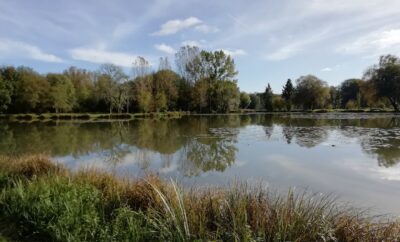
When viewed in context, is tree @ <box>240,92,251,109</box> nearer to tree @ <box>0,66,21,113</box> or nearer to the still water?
tree @ <box>0,66,21,113</box>

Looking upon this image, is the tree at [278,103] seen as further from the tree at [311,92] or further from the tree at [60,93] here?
the tree at [60,93]

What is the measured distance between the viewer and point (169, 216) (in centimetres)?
429

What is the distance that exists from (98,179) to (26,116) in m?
48.0

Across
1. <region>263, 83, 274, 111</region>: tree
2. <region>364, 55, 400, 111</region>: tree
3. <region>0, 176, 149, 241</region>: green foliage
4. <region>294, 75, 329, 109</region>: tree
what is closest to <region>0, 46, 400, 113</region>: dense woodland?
<region>364, 55, 400, 111</region>: tree

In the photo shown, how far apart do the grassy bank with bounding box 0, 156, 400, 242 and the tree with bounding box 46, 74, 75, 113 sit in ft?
158

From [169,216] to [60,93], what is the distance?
51.0 m

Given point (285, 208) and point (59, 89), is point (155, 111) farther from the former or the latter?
point (285, 208)

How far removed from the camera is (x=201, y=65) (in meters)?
59.7

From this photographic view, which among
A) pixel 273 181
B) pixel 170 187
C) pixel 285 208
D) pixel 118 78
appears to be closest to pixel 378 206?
pixel 273 181

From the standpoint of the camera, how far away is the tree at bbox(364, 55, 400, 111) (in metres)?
56.2

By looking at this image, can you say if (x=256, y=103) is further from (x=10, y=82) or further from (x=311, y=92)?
(x=10, y=82)

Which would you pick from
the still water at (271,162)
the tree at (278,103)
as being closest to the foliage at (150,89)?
the tree at (278,103)

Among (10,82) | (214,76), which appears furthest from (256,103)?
(10,82)

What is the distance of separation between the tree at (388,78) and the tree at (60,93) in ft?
174
